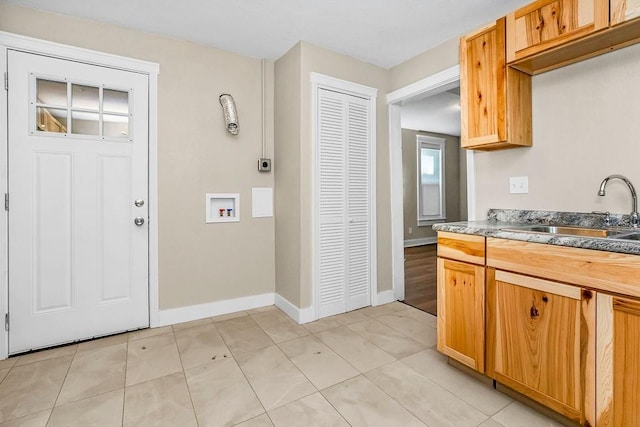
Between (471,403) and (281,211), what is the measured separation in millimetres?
2083

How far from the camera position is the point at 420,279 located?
414cm

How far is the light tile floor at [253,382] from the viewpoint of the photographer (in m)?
1.56

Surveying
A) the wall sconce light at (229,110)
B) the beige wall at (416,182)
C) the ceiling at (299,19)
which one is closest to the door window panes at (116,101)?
the ceiling at (299,19)

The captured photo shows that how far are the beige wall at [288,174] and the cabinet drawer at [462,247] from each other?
1217mm

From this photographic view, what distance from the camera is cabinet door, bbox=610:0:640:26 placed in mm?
1467

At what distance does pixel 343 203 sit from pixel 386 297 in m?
1.11

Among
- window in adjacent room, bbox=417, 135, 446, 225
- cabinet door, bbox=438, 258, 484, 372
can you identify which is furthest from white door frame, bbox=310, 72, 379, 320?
window in adjacent room, bbox=417, 135, 446, 225

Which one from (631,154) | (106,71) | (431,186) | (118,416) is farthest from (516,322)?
(431,186)

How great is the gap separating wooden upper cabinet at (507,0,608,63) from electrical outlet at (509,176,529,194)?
2.56 ft

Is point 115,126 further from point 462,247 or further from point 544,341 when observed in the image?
point 544,341

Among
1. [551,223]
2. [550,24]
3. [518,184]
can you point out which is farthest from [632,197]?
[550,24]

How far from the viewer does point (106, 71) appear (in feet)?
7.98

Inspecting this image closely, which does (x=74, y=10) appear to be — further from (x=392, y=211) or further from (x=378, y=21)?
(x=392, y=211)

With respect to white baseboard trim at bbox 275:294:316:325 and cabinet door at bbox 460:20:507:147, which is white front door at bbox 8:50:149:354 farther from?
cabinet door at bbox 460:20:507:147
